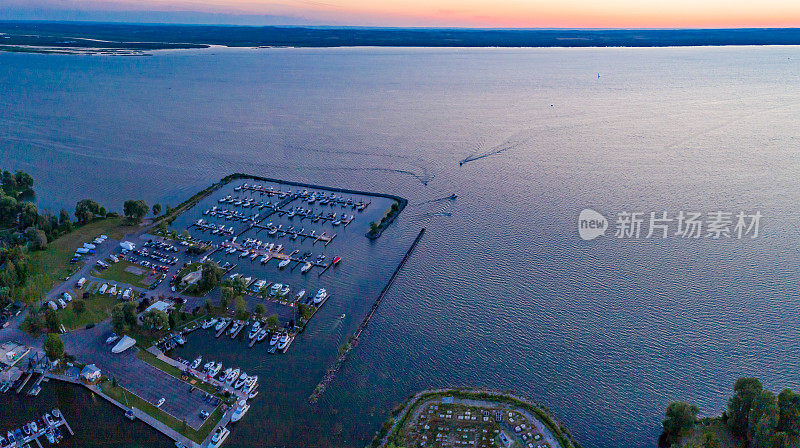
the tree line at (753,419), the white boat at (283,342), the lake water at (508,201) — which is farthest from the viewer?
the white boat at (283,342)

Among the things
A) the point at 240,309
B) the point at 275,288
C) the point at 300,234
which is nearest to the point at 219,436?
the point at 240,309

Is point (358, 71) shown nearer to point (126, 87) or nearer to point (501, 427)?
point (126, 87)

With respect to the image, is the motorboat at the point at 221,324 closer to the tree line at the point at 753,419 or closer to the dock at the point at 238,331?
the dock at the point at 238,331

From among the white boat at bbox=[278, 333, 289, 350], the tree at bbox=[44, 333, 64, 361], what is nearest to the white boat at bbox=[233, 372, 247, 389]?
the white boat at bbox=[278, 333, 289, 350]

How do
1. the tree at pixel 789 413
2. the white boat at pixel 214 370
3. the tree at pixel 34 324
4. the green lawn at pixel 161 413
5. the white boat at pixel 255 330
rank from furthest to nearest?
the white boat at pixel 255 330
the tree at pixel 34 324
the white boat at pixel 214 370
the green lawn at pixel 161 413
the tree at pixel 789 413

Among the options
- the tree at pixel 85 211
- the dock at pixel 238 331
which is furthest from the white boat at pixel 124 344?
the tree at pixel 85 211

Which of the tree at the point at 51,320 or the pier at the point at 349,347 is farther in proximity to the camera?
the tree at the point at 51,320

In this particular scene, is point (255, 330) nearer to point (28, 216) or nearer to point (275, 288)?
point (275, 288)

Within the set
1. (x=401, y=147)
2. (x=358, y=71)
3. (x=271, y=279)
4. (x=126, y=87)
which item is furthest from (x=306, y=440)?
(x=358, y=71)
